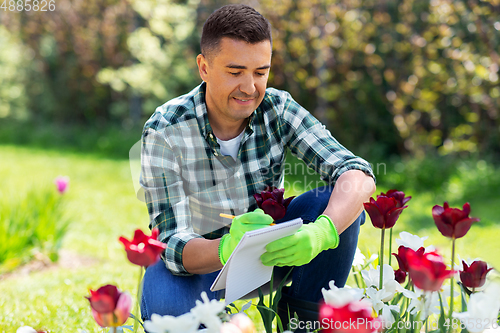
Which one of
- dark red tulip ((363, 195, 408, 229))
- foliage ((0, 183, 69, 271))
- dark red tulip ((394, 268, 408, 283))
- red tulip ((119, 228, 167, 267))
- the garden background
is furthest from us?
the garden background

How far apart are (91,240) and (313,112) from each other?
3.46 metres

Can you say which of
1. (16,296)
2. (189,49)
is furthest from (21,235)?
(189,49)

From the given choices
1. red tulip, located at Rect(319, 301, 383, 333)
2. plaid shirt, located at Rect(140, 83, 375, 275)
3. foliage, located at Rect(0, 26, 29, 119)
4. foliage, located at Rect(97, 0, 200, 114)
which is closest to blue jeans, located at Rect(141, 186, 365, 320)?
plaid shirt, located at Rect(140, 83, 375, 275)

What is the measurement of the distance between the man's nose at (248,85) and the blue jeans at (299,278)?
412 millimetres

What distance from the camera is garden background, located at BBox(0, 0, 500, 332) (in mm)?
2693

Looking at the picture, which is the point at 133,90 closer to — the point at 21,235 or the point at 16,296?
the point at 21,235

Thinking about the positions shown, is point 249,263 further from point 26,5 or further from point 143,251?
point 26,5

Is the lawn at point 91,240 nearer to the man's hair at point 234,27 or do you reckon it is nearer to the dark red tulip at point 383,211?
the dark red tulip at point 383,211

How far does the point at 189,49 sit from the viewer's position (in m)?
6.70

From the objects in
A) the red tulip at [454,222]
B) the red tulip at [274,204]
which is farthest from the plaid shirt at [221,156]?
the red tulip at [454,222]

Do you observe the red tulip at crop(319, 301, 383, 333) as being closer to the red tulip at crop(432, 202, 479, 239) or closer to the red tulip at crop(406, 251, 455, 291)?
the red tulip at crop(406, 251, 455, 291)

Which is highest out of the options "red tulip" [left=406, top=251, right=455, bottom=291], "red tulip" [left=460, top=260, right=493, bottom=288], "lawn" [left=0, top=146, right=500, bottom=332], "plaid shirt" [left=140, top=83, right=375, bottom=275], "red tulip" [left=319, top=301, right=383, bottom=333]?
"plaid shirt" [left=140, top=83, right=375, bottom=275]

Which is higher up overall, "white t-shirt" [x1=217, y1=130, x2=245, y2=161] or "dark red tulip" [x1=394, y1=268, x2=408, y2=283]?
"white t-shirt" [x1=217, y1=130, x2=245, y2=161]

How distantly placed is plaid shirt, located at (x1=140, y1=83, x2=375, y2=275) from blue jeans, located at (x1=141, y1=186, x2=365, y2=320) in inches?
6.2
